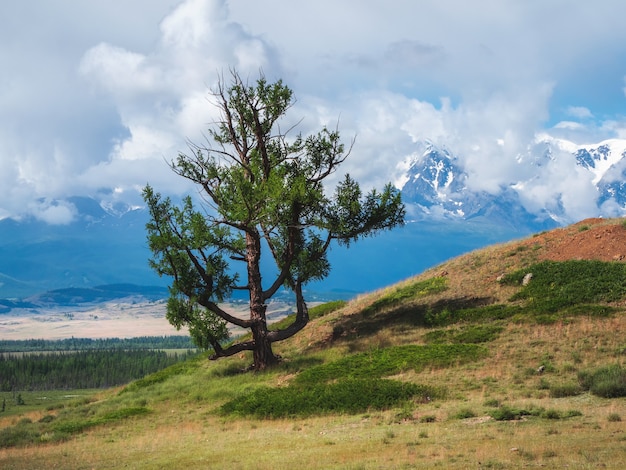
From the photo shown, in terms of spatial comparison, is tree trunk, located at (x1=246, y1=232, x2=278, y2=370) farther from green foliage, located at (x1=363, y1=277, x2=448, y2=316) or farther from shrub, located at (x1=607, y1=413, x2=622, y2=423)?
shrub, located at (x1=607, y1=413, x2=622, y2=423)

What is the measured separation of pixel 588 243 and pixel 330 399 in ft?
100

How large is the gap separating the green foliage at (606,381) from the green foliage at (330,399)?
704 centimetres

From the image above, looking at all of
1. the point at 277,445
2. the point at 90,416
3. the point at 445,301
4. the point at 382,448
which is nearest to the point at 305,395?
the point at 277,445

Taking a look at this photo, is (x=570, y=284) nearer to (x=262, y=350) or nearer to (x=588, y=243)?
(x=588, y=243)

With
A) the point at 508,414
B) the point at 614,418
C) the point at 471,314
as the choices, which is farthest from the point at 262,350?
the point at 614,418

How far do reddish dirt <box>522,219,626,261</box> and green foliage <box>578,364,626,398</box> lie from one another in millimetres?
22221

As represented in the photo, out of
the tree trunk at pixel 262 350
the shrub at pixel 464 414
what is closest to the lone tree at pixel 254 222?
the tree trunk at pixel 262 350

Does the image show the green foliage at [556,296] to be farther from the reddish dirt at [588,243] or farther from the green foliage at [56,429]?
the green foliage at [56,429]

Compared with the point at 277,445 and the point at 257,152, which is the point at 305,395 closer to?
the point at 277,445

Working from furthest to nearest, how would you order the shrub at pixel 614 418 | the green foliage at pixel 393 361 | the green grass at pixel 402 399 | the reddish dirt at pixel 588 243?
the reddish dirt at pixel 588 243 < the green foliage at pixel 393 361 < the shrub at pixel 614 418 < the green grass at pixel 402 399

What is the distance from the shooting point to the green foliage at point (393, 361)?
34.5m

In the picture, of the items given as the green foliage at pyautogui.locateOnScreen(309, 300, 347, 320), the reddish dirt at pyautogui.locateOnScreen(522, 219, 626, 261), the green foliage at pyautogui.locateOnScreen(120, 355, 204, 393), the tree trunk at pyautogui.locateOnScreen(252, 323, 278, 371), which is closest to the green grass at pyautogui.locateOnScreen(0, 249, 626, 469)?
the green foliage at pyautogui.locateOnScreen(120, 355, 204, 393)

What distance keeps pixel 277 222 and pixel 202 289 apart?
733 centimetres

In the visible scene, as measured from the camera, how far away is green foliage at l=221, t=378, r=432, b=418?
1144 inches
